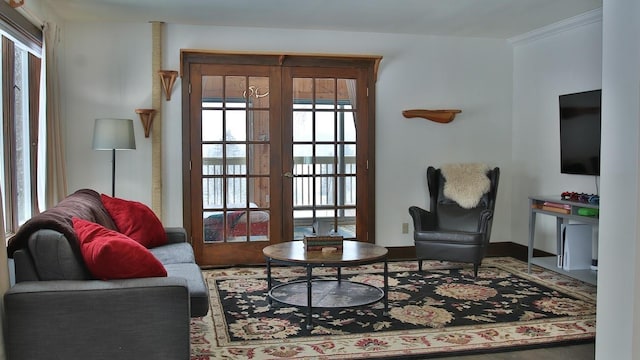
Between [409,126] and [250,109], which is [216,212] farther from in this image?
[409,126]

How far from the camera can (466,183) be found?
6.00 meters

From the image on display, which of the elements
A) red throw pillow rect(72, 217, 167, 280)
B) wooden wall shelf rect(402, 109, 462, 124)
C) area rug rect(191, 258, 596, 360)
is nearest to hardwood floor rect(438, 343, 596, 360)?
area rug rect(191, 258, 596, 360)

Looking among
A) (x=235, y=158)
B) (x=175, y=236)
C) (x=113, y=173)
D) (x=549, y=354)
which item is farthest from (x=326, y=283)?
(x=113, y=173)

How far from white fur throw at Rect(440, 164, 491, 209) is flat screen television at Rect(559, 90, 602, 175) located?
0.73 m

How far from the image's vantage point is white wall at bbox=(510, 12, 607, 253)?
554cm

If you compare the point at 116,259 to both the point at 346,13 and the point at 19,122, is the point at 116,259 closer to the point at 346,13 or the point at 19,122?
the point at 19,122

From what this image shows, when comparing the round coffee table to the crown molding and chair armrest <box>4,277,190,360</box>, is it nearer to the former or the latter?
chair armrest <box>4,277,190,360</box>

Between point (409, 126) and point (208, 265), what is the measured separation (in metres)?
2.51

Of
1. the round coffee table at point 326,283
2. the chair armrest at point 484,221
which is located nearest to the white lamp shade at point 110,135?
the round coffee table at point 326,283

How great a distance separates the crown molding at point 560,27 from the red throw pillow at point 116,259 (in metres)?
4.35

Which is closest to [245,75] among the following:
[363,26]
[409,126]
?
[363,26]

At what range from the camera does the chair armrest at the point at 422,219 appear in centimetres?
575

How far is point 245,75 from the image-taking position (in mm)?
5996

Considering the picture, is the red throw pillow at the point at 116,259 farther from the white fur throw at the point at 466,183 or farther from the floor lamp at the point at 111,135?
the white fur throw at the point at 466,183
